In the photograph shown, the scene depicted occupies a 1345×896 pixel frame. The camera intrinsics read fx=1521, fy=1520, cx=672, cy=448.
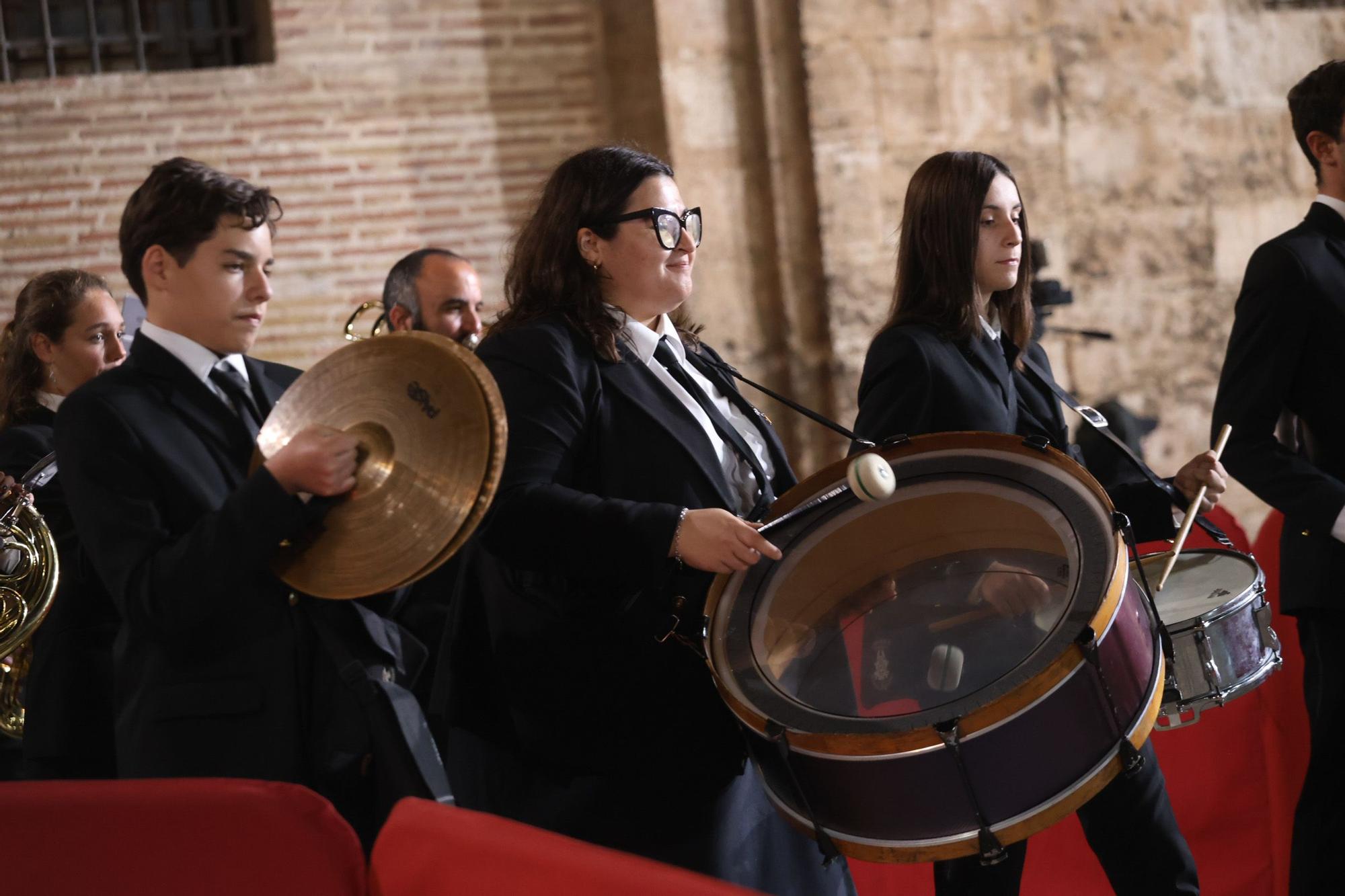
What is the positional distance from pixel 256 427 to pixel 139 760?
565 mm

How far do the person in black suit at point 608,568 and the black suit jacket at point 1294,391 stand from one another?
1142 millimetres

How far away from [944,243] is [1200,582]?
2.83ft

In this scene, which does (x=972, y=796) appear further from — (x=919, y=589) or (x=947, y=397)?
(x=947, y=397)

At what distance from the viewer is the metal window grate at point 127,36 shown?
7.03 meters

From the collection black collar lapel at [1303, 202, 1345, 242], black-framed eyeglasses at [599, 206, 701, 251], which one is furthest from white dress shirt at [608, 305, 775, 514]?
black collar lapel at [1303, 202, 1345, 242]

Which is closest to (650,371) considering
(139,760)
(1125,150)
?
(139,760)

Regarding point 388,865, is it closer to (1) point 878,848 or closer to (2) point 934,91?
(1) point 878,848

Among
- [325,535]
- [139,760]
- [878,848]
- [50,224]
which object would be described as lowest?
[878,848]

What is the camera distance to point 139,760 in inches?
93.2

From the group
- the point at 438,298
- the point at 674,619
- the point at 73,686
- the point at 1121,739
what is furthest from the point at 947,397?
the point at 438,298

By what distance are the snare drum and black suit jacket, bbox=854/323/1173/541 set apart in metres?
0.23

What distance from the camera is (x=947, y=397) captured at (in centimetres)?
303

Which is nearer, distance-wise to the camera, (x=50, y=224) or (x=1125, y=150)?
(x=50, y=224)

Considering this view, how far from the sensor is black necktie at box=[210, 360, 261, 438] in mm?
2533
